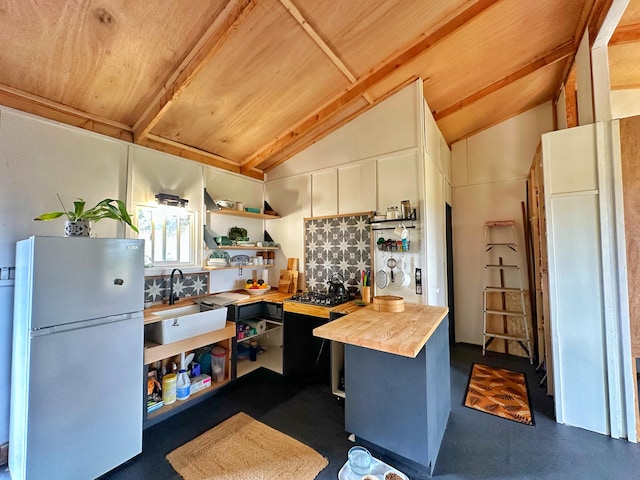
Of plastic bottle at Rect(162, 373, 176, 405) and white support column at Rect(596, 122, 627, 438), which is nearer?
white support column at Rect(596, 122, 627, 438)

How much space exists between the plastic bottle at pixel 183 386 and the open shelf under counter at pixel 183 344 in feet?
1.00

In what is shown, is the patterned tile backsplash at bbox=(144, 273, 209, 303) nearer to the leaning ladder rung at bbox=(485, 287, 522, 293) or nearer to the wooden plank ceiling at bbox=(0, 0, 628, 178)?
the wooden plank ceiling at bbox=(0, 0, 628, 178)

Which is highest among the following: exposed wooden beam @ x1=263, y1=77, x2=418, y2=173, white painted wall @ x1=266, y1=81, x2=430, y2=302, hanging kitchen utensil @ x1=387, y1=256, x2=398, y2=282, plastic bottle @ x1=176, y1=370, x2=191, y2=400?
exposed wooden beam @ x1=263, y1=77, x2=418, y2=173

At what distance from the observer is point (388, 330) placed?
1.70 m

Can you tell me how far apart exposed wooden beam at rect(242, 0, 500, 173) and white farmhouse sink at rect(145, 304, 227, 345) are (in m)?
2.01

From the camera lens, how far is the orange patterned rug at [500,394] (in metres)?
2.36

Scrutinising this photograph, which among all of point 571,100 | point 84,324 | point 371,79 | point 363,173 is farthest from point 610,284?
point 84,324

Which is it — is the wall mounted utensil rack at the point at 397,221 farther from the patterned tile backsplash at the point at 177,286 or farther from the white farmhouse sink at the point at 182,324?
the patterned tile backsplash at the point at 177,286

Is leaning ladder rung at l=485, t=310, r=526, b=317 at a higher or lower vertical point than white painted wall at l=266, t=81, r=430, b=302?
lower

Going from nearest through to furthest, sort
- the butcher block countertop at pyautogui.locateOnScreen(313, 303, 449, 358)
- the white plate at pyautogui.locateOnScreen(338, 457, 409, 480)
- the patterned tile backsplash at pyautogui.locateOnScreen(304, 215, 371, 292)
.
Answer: the butcher block countertop at pyautogui.locateOnScreen(313, 303, 449, 358)
the white plate at pyautogui.locateOnScreen(338, 457, 409, 480)
the patterned tile backsplash at pyautogui.locateOnScreen(304, 215, 371, 292)

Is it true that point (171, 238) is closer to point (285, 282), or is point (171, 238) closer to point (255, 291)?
point (255, 291)

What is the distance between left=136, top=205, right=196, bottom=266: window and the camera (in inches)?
107

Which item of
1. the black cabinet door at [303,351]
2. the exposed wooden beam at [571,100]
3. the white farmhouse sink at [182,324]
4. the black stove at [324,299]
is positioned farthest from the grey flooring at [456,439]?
the exposed wooden beam at [571,100]

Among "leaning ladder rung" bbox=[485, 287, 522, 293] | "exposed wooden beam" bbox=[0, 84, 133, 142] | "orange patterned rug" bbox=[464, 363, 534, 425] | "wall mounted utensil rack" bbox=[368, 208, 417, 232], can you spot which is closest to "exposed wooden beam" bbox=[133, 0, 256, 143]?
"exposed wooden beam" bbox=[0, 84, 133, 142]
